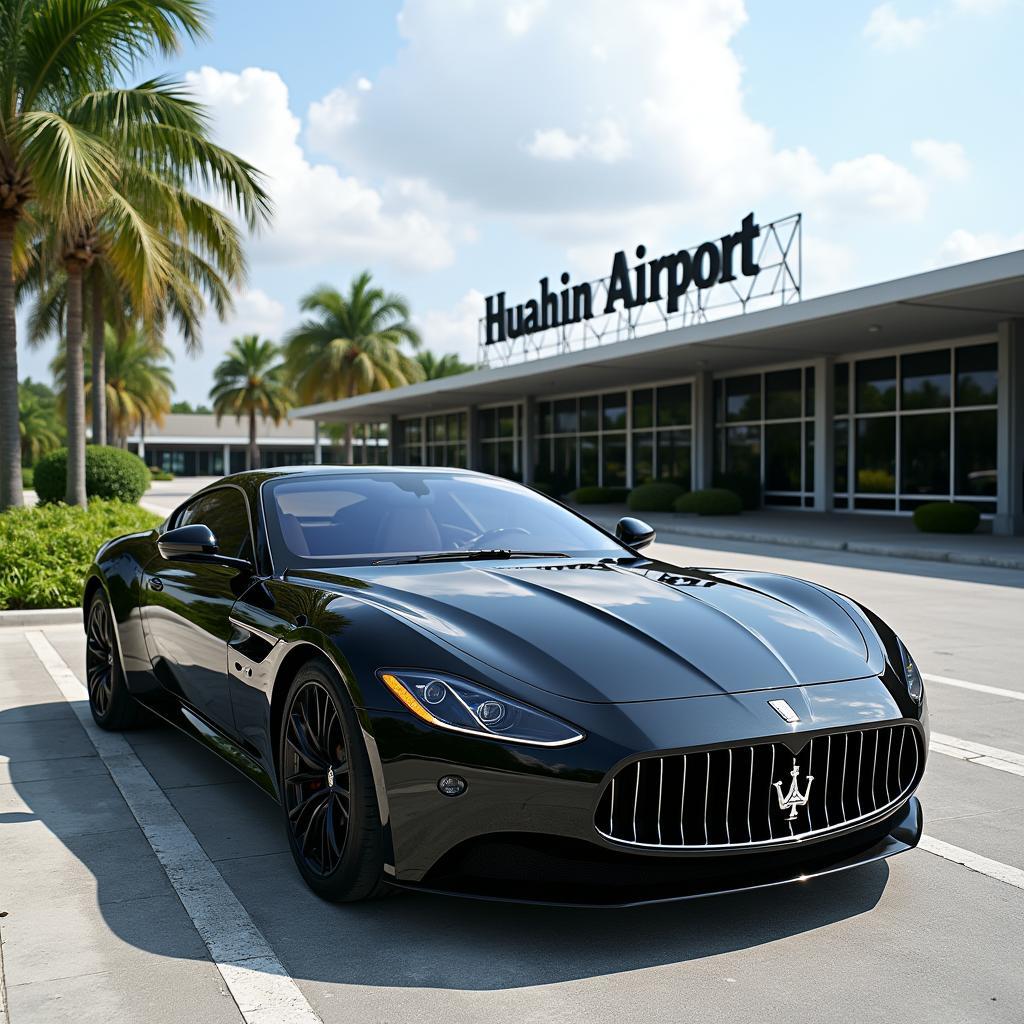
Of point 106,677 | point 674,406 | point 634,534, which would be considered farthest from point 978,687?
point 674,406

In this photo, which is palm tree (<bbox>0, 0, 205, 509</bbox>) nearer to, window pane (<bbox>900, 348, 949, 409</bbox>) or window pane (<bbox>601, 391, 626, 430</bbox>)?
window pane (<bbox>900, 348, 949, 409</bbox>)

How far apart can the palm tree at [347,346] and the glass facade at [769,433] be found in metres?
22.3

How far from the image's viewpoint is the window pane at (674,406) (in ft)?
110

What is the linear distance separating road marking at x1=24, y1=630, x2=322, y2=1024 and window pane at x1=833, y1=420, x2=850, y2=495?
24226 millimetres

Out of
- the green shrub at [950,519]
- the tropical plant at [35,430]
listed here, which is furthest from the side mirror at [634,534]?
the tropical plant at [35,430]

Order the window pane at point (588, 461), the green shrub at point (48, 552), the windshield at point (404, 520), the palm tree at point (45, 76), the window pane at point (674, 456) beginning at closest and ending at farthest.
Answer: the windshield at point (404, 520) → the green shrub at point (48, 552) → the palm tree at point (45, 76) → the window pane at point (674, 456) → the window pane at point (588, 461)

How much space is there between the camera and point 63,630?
10125 mm

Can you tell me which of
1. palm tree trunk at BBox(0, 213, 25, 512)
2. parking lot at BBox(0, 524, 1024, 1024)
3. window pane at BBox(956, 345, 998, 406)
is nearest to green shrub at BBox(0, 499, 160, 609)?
palm tree trunk at BBox(0, 213, 25, 512)

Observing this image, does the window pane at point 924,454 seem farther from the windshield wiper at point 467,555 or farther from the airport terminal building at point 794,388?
the windshield wiper at point 467,555

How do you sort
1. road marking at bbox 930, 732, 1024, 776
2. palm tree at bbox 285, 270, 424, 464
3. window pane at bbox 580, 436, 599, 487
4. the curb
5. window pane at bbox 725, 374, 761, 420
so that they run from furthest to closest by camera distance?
1. palm tree at bbox 285, 270, 424, 464
2. window pane at bbox 580, 436, 599, 487
3. window pane at bbox 725, 374, 761, 420
4. the curb
5. road marking at bbox 930, 732, 1024, 776

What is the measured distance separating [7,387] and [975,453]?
1877 centimetres

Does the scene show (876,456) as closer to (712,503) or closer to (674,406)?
(712,503)

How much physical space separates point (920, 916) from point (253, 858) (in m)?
2.29

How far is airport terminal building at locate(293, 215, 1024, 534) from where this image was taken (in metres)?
21.8
